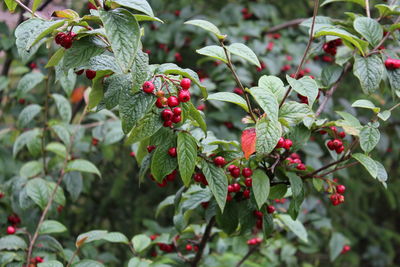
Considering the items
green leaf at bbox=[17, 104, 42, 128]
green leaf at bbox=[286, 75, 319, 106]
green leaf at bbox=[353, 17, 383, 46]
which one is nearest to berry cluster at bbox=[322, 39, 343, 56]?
green leaf at bbox=[353, 17, 383, 46]

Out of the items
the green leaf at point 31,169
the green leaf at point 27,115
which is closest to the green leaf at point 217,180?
the green leaf at point 31,169

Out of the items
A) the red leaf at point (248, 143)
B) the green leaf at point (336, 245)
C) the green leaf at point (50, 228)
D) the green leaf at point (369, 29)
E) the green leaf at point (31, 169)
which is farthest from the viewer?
the green leaf at point (336, 245)

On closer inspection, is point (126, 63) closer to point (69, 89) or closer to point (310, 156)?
point (69, 89)

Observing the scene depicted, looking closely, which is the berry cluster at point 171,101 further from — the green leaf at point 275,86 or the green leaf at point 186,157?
the green leaf at point 275,86

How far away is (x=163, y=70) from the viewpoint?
126 cm

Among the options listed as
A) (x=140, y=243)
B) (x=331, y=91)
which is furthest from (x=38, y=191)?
(x=331, y=91)

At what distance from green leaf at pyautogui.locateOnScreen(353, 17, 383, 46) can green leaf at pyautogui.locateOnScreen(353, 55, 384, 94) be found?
79 mm

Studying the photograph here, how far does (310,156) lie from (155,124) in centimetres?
164

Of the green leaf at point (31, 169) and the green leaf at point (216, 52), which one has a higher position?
the green leaf at point (216, 52)

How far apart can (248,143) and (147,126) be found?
0.27 m

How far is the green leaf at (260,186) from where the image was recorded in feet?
4.37

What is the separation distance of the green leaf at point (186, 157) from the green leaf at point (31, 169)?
107 centimetres

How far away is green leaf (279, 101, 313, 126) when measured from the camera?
136 centimetres

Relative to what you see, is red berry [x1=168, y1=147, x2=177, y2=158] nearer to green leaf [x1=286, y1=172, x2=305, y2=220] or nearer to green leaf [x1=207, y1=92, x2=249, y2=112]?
green leaf [x1=207, y1=92, x2=249, y2=112]
